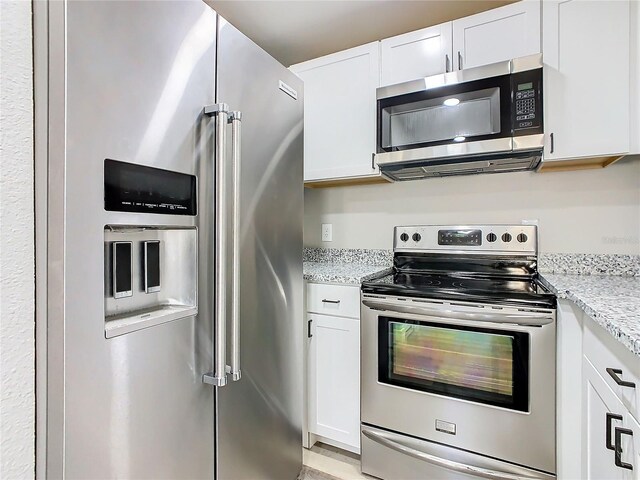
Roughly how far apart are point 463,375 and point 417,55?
5.26 ft

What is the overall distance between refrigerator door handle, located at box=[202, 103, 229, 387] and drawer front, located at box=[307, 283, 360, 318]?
78 cm

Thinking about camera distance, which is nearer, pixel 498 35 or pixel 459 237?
pixel 498 35

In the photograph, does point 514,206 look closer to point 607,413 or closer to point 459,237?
point 459,237

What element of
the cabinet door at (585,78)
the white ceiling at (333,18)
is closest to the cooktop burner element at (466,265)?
the cabinet door at (585,78)

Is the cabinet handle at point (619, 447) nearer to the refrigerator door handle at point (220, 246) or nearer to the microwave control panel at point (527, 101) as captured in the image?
the refrigerator door handle at point (220, 246)

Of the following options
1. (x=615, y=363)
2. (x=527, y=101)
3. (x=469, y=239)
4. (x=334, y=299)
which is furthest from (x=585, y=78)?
(x=334, y=299)

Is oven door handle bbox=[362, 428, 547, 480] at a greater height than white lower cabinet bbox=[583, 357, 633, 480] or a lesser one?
lesser

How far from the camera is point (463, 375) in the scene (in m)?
1.43

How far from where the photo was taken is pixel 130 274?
86cm

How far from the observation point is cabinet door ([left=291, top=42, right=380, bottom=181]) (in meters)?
1.96

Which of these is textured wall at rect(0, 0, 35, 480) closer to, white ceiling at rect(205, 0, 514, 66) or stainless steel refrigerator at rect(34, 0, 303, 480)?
stainless steel refrigerator at rect(34, 0, 303, 480)

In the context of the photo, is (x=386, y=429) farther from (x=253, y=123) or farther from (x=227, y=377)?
(x=253, y=123)

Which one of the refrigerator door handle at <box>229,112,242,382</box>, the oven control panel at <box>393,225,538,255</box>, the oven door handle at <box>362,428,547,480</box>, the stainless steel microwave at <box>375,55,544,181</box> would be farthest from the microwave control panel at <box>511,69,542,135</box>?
the oven door handle at <box>362,428,547,480</box>

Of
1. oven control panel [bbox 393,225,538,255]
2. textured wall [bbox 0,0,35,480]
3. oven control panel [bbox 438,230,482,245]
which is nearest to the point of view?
textured wall [bbox 0,0,35,480]
